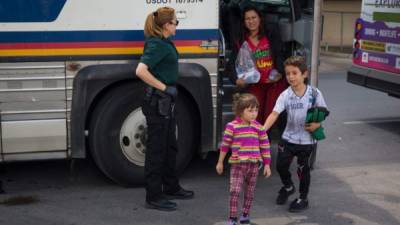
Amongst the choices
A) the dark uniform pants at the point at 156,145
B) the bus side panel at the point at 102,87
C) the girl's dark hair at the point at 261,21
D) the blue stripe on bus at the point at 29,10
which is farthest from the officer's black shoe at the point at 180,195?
the blue stripe on bus at the point at 29,10

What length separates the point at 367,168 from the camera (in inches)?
267

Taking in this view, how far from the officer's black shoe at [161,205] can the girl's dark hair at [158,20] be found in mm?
1390

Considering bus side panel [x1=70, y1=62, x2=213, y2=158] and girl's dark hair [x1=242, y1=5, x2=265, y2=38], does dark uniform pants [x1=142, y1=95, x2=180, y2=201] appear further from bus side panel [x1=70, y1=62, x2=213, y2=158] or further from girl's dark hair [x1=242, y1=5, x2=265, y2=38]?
girl's dark hair [x1=242, y1=5, x2=265, y2=38]

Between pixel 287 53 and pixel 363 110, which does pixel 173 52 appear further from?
pixel 363 110

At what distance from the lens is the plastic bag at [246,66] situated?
237 inches

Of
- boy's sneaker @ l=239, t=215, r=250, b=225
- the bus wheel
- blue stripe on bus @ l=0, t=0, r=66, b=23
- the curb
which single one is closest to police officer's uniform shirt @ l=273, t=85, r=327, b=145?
boy's sneaker @ l=239, t=215, r=250, b=225

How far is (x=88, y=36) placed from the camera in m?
5.41

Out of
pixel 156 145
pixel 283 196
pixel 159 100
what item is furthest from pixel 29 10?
pixel 283 196

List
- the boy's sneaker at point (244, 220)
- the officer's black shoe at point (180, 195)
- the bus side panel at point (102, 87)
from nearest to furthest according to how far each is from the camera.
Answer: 1. the boy's sneaker at point (244, 220)
2. the bus side panel at point (102, 87)
3. the officer's black shoe at point (180, 195)

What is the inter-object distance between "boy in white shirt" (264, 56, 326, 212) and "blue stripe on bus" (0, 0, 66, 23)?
1.96 metres

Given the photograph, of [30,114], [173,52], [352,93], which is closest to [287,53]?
[173,52]

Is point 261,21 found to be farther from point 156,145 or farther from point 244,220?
point 244,220

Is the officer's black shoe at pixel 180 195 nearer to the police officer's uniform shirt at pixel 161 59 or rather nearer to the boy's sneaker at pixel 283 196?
the boy's sneaker at pixel 283 196

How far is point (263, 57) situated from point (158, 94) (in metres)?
1.40
